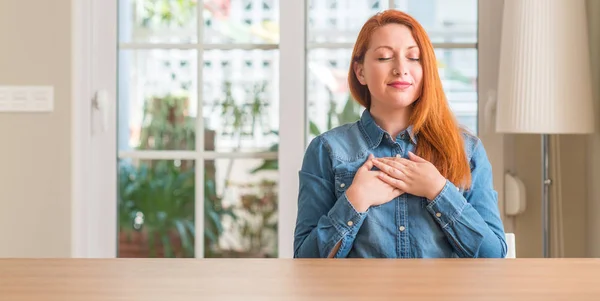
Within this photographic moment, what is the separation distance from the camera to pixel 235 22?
11.3 feet

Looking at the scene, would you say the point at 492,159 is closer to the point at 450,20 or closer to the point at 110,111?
the point at 450,20

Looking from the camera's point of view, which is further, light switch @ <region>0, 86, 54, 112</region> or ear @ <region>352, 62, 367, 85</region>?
light switch @ <region>0, 86, 54, 112</region>

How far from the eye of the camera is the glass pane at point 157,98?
3.44 meters

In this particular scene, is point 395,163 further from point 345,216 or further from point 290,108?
point 290,108

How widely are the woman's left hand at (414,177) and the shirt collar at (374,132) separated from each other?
0.14m

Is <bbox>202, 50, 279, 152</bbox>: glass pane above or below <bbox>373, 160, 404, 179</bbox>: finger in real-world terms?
above

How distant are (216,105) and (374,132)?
5.25 ft

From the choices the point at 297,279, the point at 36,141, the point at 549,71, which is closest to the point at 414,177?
the point at 297,279

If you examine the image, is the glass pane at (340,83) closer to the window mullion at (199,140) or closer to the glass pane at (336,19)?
the glass pane at (336,19)

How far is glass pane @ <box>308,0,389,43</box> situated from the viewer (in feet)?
11.1

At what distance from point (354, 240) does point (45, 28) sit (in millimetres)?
1883

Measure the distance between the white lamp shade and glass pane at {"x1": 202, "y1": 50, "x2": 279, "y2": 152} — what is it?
2.96ft

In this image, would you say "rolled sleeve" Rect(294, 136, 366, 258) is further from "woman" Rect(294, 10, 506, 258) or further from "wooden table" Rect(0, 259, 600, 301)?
"wooden table" Rect(0, 259, 600, 301)

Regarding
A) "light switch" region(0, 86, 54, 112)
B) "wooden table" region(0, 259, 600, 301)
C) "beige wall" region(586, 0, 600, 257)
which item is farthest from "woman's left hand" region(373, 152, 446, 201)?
"light switch" region(0, 86, 54, 112)
